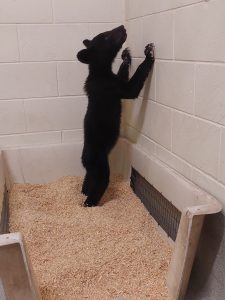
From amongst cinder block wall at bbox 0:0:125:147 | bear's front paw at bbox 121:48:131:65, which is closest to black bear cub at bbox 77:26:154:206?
bear's front paw at bbox 121:48:131:65

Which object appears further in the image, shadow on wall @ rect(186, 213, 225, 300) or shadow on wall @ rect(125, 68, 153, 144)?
shadow on wall @ rect(125, 68, 153, 144)

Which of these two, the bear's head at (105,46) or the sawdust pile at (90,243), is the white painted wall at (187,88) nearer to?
the bear's head at (105,46)

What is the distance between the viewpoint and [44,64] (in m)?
1.94

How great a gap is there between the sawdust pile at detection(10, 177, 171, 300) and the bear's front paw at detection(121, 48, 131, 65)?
703mm

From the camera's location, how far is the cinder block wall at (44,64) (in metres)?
1.86

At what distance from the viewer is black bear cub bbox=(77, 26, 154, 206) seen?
1709mm

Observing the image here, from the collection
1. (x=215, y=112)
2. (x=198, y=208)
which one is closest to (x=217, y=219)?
(x=198, y=208)

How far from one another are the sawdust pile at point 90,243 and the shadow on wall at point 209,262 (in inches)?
4.5

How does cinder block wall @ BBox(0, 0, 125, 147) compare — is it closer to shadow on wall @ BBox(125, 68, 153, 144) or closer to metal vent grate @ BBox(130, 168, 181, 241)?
shadow on wall @ BBox(125, 68, 153, 144)

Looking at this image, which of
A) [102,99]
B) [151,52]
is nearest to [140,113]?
[102,99]

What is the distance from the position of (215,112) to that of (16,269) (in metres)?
0.77

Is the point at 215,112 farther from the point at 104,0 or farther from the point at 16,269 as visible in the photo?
the point at 104,0

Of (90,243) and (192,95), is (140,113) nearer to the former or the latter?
(192,95)

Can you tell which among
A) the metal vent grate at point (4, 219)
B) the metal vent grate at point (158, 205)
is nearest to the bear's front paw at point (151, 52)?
the metal vent grate at point (158, 205)
